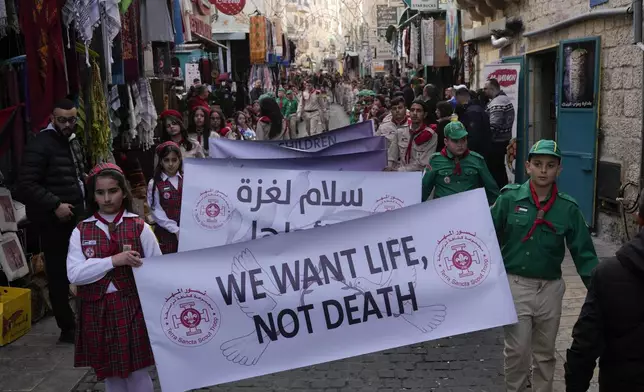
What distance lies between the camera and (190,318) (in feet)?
14.0

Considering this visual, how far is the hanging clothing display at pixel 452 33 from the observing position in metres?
20.3

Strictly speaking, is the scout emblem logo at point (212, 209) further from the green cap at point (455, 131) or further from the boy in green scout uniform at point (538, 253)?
the boy in green scout uniform at point (538, 253)

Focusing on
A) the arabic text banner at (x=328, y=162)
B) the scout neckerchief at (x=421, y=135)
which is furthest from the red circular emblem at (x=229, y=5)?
the arabic text banner at (x=328, y=162)

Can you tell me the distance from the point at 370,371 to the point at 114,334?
86.5 inches

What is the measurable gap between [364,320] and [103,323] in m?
1.46

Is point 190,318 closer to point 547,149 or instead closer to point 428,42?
point 547,149

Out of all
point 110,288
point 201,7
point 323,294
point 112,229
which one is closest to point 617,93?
point 323,294

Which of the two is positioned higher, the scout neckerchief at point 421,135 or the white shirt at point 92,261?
the scout neckerchief at point 421,135

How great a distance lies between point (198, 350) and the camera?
13.9ft

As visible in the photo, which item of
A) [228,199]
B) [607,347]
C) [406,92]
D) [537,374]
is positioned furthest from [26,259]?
[406,92]

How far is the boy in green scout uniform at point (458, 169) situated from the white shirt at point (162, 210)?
2246mm

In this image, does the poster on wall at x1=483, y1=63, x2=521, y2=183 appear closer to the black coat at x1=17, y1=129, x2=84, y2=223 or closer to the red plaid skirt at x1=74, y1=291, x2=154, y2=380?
the black coat at x1=17, y1=129, x2=84, y2=223

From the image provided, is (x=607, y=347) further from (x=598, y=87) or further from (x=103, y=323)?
(x=598, y=87)

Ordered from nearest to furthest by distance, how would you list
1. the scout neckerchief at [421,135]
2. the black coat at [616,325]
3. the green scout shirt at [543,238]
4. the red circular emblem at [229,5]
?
the black coat at [616,325] → the green scout shirt at [543,238] → the scout neckerchief at [421,135] → the red circular emblem at [229,5]
